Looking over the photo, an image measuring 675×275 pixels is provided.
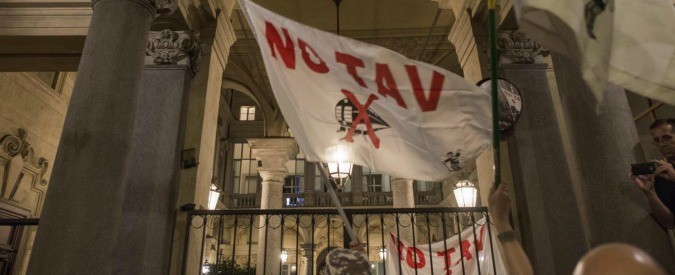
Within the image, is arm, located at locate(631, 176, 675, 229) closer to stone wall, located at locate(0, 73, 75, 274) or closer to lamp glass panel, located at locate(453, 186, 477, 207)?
lamp glass panel, located at locate(453, 186, 477, 207)

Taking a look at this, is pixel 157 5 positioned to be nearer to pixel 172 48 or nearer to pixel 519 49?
pixel 172 48

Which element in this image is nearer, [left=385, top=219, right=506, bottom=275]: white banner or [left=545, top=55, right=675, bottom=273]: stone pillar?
[left=545, top=55, right=675, bottom=273]: stone pillar

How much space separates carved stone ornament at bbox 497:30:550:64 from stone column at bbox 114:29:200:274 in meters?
4.64

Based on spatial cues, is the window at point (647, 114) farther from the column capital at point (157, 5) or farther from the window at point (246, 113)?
the window at point (246, 113)

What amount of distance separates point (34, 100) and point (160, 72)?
675cm

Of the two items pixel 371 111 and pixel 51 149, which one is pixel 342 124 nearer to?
pixel 371 111

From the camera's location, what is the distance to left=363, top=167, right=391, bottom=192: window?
29.5 m

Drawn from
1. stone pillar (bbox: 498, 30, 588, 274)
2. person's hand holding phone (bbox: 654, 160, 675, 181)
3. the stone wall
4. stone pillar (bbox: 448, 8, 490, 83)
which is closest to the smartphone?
person's hand holding phone (bbox: 654, 160, 675, 181)

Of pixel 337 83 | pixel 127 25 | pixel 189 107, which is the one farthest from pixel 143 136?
pixel 337 83

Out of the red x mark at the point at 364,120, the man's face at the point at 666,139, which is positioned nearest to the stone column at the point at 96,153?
the red x mark at the point at 364,120

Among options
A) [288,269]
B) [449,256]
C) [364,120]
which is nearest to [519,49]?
[449,256]

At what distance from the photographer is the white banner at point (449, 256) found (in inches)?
233

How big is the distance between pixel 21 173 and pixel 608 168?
12.0m

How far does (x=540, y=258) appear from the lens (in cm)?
559
